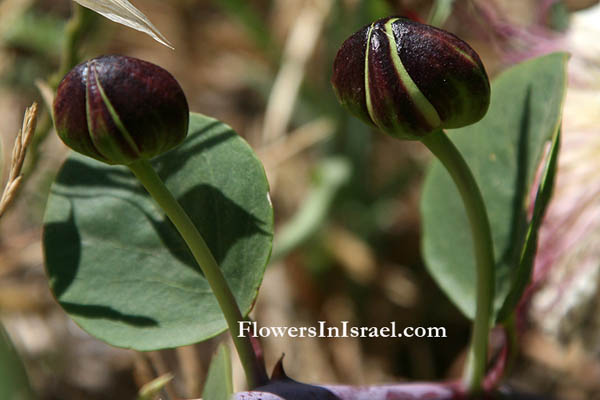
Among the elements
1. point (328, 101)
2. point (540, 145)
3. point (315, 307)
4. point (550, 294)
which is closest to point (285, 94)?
point (328, 101)

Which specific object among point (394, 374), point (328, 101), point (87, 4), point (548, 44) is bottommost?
point (394, 374)

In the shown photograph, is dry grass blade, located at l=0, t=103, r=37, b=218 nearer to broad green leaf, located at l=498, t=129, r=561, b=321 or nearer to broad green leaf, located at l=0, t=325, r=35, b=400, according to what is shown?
broad green leaf, located at l=0, t=325, r=35, b=400

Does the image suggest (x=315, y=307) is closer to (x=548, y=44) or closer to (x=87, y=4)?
(x=548, y=44)

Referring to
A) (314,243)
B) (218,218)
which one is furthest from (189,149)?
(314,243)

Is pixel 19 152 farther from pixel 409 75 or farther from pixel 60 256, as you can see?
pixel 409 75

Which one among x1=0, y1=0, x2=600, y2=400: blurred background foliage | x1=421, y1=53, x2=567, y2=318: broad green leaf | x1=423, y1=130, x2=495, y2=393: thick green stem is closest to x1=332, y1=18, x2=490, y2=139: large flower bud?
x1=423, y1=130, x2=495, y2=393: thick green stem
